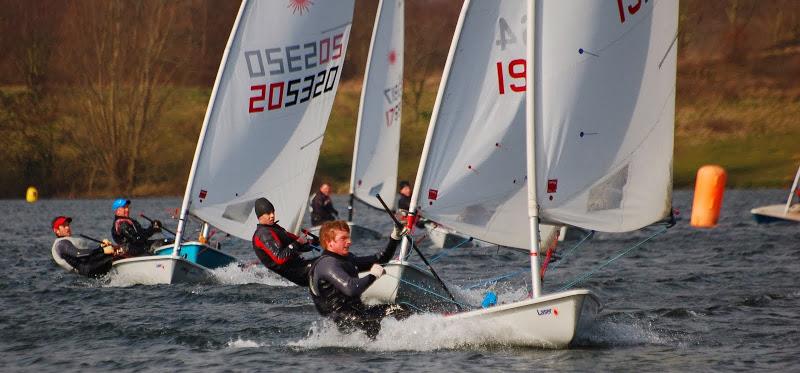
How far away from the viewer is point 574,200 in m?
14.1

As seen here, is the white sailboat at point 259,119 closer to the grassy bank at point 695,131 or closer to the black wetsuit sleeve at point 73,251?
the black wetsuit sleeve at point 73,251

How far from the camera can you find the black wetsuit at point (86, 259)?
2161cm

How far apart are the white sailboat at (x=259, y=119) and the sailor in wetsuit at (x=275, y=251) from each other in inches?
250

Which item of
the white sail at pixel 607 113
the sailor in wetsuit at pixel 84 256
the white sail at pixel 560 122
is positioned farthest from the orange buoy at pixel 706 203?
the white sail at pixel 607 113

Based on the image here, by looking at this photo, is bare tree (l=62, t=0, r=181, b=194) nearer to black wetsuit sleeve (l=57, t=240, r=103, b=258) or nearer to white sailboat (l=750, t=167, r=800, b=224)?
white sailboat (l=750, t=167, r=800, b=224)

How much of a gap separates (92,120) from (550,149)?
57.4m

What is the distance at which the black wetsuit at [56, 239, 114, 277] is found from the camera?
2161 centimetres

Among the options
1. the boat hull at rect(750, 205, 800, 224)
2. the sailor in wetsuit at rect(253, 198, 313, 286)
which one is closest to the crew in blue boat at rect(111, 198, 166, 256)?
the sailor in wetsuit at rect(253, 198, 313, 286)

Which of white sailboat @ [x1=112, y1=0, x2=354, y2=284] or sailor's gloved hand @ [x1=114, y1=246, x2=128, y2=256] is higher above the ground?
white sailboat @ [x1=112, y1=0, x2=354, y2=284]

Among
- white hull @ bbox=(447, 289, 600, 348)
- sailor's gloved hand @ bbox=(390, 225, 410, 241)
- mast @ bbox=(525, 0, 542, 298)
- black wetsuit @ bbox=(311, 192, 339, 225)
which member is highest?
mast @ bbox=(525, 0, 542, 298)

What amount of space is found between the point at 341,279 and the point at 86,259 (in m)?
9.77

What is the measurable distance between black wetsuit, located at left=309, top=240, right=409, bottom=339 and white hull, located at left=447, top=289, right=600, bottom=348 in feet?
3.36

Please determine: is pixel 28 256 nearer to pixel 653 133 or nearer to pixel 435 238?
pixel 435 238

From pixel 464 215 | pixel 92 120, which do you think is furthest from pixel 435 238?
pixel 92 120
